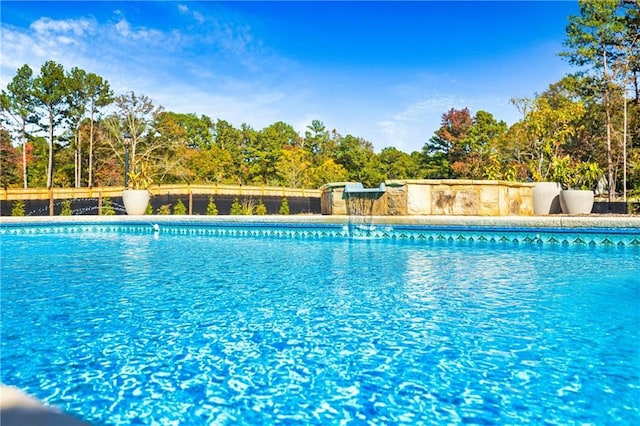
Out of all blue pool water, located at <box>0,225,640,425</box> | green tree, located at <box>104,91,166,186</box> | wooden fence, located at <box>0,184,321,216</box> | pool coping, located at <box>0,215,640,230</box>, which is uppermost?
green tree, located at <box>104,91,166,186</box>

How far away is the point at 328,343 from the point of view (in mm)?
3023

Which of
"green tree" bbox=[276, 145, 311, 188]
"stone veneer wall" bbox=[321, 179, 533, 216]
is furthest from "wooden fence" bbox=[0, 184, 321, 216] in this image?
"stone veneer wall" bbox=[321, 179, 533, 216]

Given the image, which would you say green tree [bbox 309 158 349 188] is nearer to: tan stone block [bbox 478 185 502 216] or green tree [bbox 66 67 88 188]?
green tree [bbox 66 67 88 188]

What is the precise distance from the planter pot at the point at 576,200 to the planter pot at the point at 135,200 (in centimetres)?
1301

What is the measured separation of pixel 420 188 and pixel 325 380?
9122mm

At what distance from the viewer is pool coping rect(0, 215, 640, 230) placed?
26.9 feet

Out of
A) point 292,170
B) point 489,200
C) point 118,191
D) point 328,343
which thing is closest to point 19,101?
point 118,191

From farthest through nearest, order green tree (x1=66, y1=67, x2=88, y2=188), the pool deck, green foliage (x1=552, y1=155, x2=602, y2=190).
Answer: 1. green tree (x1=66, y1=67, x2=88, y2=188)
2. green foliage (x1=552, y1=155, x2=602, y2=190)
3. the pool deck

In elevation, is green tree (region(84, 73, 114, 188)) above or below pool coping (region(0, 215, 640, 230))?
above

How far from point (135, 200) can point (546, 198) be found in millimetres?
12878

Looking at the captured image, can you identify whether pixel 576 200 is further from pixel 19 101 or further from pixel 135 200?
pixel 19 101

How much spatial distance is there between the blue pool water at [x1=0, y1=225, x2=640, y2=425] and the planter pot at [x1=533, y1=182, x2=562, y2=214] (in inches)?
236

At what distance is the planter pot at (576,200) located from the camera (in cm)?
1115

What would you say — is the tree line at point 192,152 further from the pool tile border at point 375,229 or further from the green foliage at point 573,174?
the pool tile border at point 375,229
